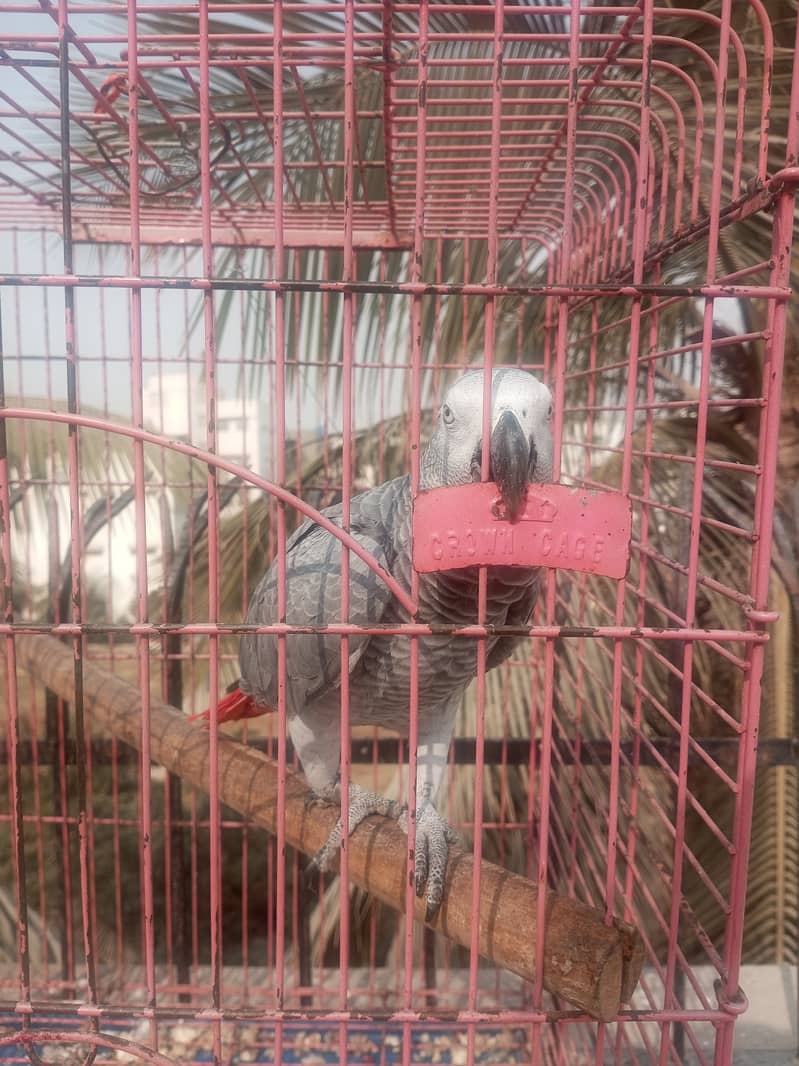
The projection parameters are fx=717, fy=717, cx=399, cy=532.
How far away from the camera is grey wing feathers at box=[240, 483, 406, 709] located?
94 centimetres

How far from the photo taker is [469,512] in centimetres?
61

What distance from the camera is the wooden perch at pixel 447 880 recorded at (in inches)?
25.9

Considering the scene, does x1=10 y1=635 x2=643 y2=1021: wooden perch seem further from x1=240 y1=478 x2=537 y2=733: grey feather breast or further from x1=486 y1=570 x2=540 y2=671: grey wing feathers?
x1=486 y1=570 x2=540 y2=671: grey wing feathers

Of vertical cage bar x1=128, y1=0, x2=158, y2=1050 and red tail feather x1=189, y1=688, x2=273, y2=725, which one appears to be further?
red tail feather x1=189, y1=688, x2=273, y2=725

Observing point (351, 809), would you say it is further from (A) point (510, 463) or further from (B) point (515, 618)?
(A) point (510, 463)

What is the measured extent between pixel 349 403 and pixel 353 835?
652 mm

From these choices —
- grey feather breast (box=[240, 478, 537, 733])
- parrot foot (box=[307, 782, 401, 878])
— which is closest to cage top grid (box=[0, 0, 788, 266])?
grey feather breast (box=[240, 478, 537, 733])

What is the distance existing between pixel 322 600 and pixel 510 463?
42cm

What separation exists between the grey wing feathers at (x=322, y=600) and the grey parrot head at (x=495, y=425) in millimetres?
154

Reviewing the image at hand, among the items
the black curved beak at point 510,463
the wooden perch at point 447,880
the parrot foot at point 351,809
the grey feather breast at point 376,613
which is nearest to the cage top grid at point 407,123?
the black curved beak at point 510,463

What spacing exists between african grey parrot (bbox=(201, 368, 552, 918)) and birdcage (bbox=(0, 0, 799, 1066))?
6cm

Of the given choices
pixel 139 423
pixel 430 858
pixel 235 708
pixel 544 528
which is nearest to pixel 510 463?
pixel 544 528

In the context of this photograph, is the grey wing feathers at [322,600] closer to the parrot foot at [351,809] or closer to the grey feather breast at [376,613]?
the grey feather breast at [376,613]

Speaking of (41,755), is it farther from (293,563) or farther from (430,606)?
(430,606)
